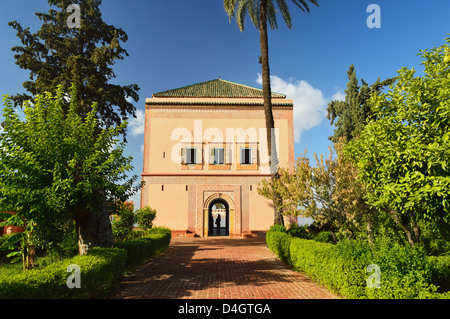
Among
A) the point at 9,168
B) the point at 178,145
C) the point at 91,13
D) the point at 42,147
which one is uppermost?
the point at 91,13

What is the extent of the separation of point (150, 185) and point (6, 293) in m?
17.8

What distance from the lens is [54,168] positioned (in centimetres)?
645

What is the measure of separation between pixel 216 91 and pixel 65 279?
21.1 m

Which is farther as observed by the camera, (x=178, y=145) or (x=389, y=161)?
(x=178, y=145)

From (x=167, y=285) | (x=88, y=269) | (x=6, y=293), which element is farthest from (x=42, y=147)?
(x=167, y=285)

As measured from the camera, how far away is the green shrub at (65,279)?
430 centimetres

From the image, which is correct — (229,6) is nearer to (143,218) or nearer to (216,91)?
(216,91)

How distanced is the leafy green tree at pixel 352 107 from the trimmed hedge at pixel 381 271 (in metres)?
14.8

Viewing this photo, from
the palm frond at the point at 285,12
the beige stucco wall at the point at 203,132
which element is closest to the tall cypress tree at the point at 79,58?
the beige stucco wall at the point at 203,132

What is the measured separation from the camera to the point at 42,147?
6641 millimetres

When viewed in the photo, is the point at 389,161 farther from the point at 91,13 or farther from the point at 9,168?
the point at 91,13

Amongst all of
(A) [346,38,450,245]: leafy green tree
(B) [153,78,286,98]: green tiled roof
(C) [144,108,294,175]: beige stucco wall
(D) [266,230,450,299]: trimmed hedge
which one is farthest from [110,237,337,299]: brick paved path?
(B) [153,78,286,98]: green tiled roof

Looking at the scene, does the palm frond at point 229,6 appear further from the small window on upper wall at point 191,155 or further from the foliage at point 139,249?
the foliage at point 139,249

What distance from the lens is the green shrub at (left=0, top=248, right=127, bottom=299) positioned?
4.30 meters
